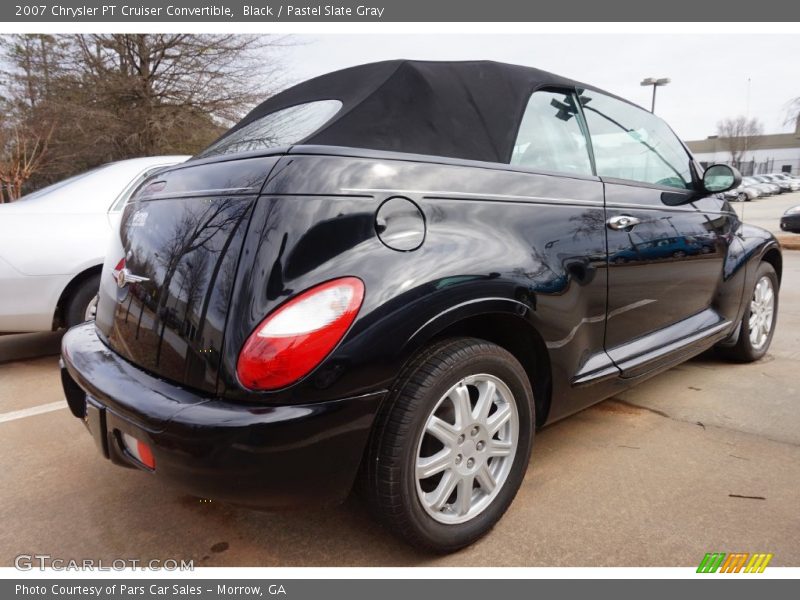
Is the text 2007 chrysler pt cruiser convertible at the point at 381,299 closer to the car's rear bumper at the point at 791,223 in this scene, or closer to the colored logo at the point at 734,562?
the colored logo at the point at 734,562

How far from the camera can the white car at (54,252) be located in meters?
3.65

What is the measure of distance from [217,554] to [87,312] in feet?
8.44

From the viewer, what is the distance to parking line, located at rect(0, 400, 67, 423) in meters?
3.18

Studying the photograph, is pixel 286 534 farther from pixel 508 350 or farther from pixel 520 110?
pixel 520 110

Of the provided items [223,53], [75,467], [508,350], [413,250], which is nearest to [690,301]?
[508,350]

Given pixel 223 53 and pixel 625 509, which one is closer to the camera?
pixel 625 509

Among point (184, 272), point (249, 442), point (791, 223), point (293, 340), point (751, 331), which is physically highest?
point (184, 272)

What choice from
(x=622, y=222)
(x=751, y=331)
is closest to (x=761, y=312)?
(x=751, y=331)

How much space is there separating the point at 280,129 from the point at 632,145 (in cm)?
185

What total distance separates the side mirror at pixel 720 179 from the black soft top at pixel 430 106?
1.35 m

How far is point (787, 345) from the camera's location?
449 cm

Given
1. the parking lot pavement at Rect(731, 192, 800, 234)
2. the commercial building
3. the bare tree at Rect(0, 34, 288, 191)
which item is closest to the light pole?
the parking lot pavement at Rect(731, 192, 800, 234)

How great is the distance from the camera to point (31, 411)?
3264mm

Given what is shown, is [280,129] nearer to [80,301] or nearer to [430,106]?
[430,106]
